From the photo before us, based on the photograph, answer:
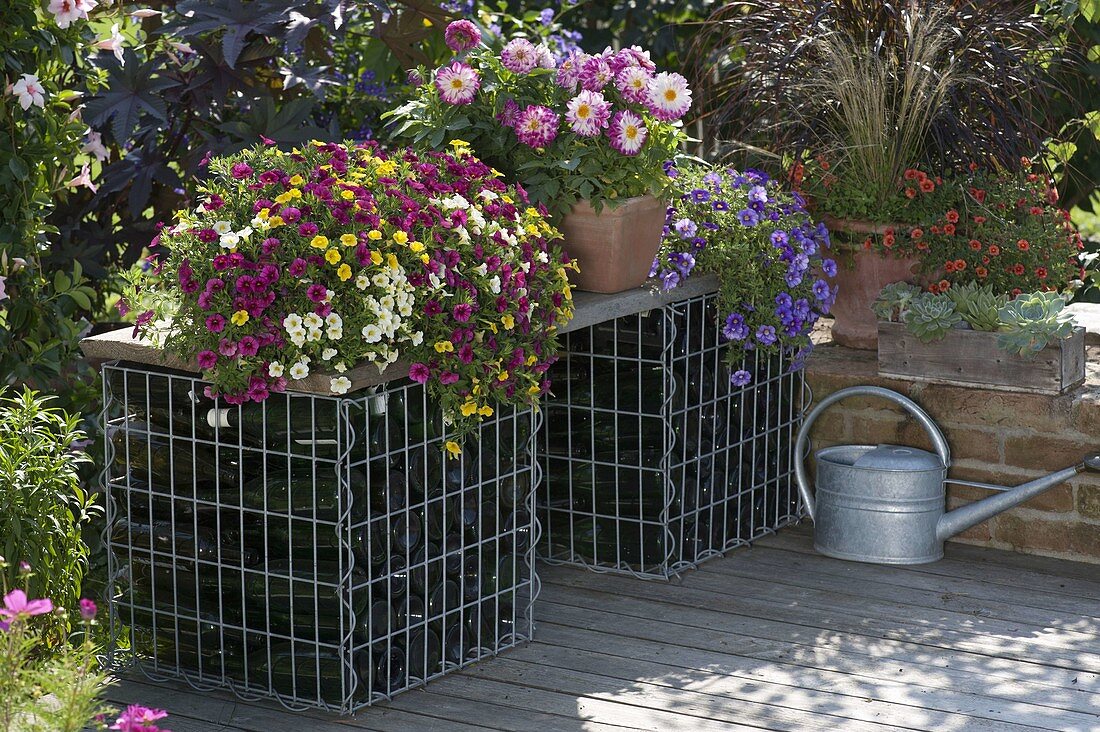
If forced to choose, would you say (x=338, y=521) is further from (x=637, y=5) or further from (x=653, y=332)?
(x=637, y=5)

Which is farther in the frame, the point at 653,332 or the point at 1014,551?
the point at 1014,551

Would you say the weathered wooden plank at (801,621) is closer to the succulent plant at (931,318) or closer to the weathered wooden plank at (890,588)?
the weathered wooden plank at (890,588)

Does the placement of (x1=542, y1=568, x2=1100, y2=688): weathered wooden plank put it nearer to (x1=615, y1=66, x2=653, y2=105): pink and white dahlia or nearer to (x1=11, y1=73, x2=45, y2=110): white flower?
(x1=615, y1=66, x2=653, y2=105): pink and white dahlia

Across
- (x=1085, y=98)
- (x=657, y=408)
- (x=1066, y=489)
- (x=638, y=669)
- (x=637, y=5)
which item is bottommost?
(x=638, y=669)

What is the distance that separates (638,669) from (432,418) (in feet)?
2.29

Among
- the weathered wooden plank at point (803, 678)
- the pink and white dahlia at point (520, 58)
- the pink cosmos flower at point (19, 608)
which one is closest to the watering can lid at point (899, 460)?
Answer: the weathered wooden plank at point (803, 678)

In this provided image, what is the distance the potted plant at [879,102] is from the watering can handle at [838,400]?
0.36 m

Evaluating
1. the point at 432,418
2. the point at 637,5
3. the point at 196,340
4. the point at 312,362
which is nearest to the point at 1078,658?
the point at 432,418

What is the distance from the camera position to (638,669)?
10.3 feet

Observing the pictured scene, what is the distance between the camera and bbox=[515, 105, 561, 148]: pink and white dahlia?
3.20 meters

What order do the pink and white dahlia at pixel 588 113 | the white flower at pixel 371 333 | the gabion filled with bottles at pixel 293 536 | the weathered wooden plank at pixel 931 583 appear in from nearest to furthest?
1. the white flower at pixel 371 333
2. the gabion filled with bottles at pixel 293 536
3. the pink and white dahlia at pixel 588 113
4. the weathered wooden plank at pixel 931 583

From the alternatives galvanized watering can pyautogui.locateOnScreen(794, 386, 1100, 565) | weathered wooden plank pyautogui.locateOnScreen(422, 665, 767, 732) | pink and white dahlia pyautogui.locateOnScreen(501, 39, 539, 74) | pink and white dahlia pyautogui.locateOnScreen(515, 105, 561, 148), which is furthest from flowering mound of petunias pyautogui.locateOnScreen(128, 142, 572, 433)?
galvanized watering can pyautogui.locateOnScreen(794, 386, 1100, 565)

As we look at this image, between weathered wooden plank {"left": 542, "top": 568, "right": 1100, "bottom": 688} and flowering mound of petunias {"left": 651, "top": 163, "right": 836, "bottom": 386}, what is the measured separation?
54 centimetres

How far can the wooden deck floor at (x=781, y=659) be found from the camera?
114 inches
